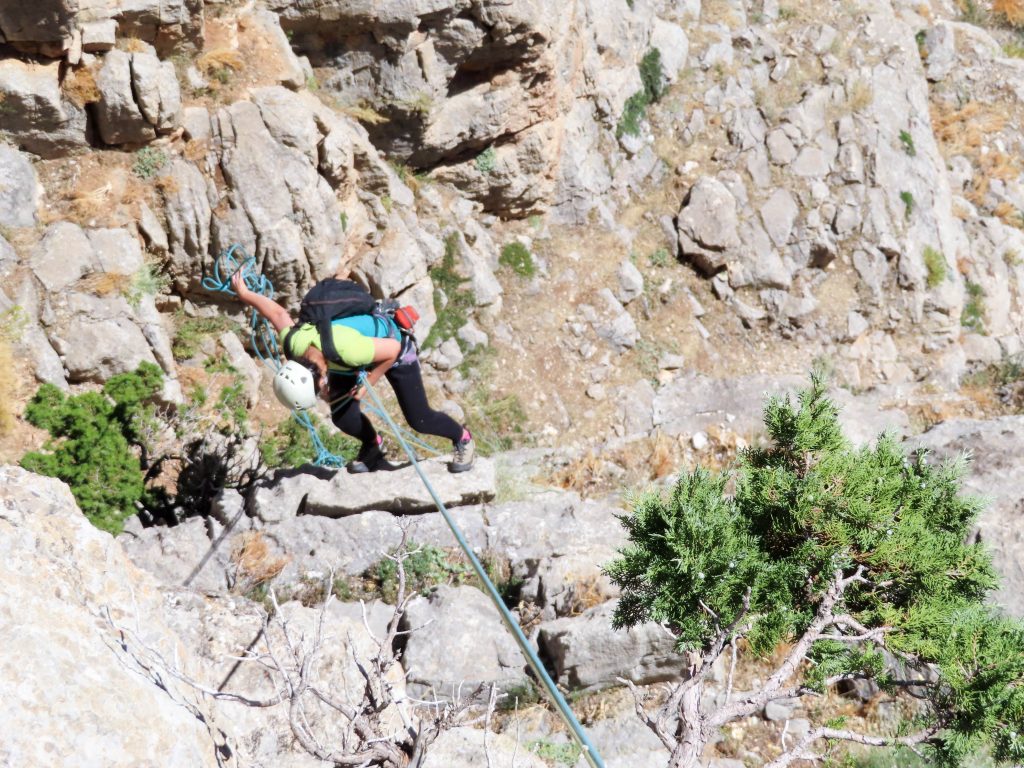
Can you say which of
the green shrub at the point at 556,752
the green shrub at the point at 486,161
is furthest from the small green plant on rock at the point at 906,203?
the green shrub at the point at 556,752

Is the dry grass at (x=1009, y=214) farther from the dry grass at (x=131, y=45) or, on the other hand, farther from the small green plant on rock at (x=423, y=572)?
the dry grass at (x=131, y=45)

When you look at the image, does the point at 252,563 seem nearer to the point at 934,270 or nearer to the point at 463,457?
the point at 463,457

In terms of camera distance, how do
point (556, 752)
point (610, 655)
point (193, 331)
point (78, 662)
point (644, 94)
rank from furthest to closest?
1. point (644, 94)
2. point (193, 331)
3. point (610, 655)
4. point (556, 752)
5. point (78, 662)

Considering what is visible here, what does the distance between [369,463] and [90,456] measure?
86.6 inches

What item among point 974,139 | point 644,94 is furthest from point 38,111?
point 974,139

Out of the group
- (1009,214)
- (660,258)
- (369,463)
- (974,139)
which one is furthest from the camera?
(974,139)

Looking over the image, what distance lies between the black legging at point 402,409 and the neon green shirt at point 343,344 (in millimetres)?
351

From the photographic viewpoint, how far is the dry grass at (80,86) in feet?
24.5

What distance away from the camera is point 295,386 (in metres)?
5.36

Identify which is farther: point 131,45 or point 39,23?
point 131,45

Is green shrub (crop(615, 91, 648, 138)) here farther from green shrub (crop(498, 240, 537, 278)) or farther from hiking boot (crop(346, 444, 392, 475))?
hiking boot (crop(346, 444, 392, 475))

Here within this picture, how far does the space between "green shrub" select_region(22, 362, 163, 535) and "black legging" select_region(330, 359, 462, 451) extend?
1646mm

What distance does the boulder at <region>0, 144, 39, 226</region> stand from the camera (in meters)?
7.34

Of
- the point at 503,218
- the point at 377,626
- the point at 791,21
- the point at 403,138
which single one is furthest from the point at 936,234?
the point at 377,626
